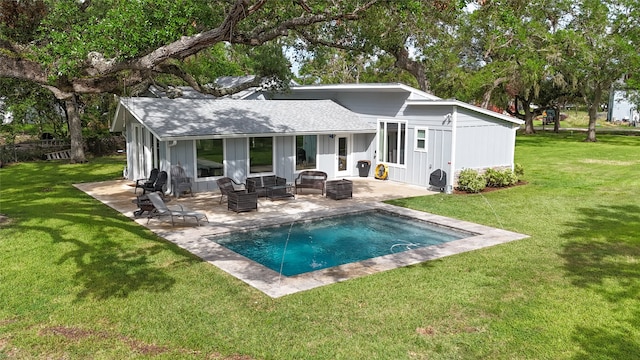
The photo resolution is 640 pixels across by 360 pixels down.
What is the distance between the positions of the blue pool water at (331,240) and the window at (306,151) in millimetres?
5906

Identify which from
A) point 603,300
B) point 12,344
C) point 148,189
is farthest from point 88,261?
point 603,300

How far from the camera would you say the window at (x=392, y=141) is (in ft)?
69.5

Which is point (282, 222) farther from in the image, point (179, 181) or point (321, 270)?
point (179, 181)

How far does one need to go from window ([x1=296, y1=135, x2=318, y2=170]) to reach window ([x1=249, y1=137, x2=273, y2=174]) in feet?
4.56

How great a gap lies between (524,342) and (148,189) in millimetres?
13175

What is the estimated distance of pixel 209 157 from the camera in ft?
61.8

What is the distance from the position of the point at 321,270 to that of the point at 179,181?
9080 millimetres

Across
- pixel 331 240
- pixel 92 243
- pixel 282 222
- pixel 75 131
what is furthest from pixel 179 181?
pixel 75 131

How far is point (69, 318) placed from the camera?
316 inches

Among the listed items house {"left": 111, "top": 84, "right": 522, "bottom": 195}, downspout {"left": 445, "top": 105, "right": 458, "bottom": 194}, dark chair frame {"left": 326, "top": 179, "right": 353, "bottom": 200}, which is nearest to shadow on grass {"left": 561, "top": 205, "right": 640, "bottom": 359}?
downspout {"left": 445, "top": 105, "right": 458, "bottom": 194}

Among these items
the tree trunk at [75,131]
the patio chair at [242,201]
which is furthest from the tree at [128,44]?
the tree trunk at [75,131]

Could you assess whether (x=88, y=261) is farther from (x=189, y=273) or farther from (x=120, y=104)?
(x=120, y=104)

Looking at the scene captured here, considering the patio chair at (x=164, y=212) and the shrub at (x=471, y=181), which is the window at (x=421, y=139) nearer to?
the shrub at (x=471, y=181)

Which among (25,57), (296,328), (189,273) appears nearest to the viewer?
(296,328)
